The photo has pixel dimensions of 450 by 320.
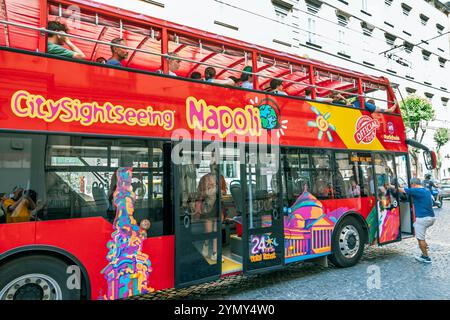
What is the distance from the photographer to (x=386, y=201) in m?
6.29

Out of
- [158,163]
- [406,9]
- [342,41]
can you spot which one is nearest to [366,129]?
[158,163]

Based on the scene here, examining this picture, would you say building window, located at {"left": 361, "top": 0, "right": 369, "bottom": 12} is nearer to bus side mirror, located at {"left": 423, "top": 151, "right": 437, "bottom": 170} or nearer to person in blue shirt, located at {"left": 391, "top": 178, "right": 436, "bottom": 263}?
bus side mirror, located at {"left": 423, "top": 151, "right": 437, "bottom": 170}

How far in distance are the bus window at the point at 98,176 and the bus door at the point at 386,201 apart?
15.6 feet

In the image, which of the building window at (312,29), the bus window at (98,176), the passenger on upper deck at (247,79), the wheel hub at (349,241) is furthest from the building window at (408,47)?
the bus window at (98,176)

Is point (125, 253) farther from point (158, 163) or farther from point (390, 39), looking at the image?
point (390, 39)

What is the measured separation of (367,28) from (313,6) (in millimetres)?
5701

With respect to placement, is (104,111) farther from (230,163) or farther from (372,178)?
(372,178)

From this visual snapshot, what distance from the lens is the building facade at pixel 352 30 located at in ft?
43.8

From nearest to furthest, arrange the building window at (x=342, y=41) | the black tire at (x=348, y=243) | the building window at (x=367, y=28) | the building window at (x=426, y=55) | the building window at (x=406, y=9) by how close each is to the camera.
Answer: the black tire at (x=348, y=243)
the building window at (x=342, y=41)
the building window at (x=367, y=28)
the building window at (x=406, y=9)
the building window at (x=426, y=55)

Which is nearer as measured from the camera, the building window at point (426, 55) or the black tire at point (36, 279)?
the black tire at point (36, 279)

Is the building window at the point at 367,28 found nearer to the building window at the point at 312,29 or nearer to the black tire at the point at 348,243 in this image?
the building window at the point at 312,29

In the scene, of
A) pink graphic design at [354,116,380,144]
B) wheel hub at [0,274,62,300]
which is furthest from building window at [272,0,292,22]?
wheel hub at [0,274,62,300]

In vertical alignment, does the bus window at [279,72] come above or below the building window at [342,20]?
below

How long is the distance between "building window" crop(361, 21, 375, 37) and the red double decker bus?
17.7 meters
